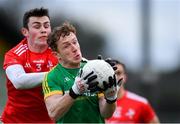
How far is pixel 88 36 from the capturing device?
32.0 meters

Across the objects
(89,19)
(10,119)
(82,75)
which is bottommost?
(89,19)

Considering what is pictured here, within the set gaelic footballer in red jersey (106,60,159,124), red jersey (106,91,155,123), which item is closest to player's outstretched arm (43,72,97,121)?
gaelic footballer in red jersey (106,60,159,124)

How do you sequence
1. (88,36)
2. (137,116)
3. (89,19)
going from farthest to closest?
1. (89,19)
2. (88,36)
3. (137,116)

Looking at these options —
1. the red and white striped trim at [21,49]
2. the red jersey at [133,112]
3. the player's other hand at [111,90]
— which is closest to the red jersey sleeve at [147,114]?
the red jersey at [133,112]

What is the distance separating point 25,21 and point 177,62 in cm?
1648

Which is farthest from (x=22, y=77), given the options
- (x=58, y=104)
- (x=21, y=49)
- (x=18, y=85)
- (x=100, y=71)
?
(x=100, y=71)

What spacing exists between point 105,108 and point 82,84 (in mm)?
599

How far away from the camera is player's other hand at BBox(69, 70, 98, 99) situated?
32.2ft

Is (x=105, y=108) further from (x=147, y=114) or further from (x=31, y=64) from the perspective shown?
(x=147, y=114)

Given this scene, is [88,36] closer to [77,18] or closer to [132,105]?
[77,18]

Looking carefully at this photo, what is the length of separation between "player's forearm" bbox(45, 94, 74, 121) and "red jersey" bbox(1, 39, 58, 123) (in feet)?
3.46

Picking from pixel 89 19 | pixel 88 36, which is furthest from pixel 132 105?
pixel 89 19

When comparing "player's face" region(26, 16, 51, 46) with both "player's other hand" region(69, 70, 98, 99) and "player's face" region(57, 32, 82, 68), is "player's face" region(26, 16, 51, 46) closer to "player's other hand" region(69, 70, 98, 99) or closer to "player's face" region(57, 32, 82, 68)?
"player's face" region(57, 32, 82, 68)

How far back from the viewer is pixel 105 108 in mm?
10328
